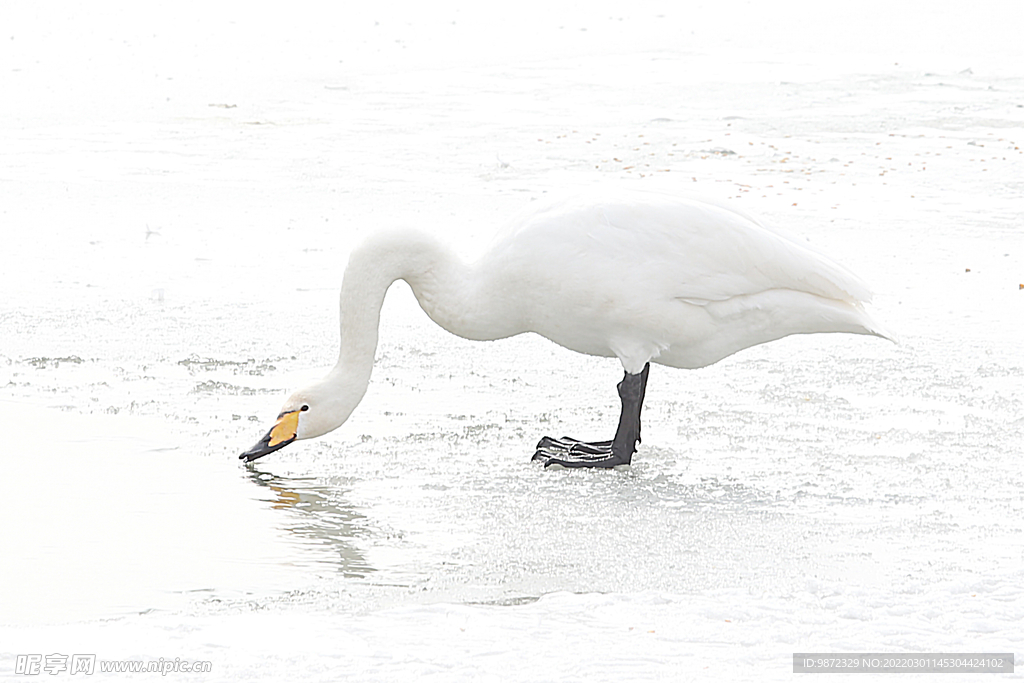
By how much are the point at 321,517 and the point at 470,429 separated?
1.23 m

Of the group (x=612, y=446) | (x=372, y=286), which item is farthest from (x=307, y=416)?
(x=612, y=446)

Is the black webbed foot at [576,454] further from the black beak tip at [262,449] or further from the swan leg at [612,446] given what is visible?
the black beak tip at [262,449]

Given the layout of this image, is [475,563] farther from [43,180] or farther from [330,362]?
[43,180]

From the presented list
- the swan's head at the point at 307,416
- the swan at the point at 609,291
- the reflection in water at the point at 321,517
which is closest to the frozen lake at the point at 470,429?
the reflection in water at the point at 321,517

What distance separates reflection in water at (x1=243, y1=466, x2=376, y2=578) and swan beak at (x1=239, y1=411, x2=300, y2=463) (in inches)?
2.7

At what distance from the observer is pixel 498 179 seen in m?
12.3

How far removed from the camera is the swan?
18.0 ft

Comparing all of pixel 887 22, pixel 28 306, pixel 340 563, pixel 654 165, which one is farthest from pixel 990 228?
pixel 887 22

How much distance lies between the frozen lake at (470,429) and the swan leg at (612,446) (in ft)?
0.26

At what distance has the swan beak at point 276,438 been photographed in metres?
5.36

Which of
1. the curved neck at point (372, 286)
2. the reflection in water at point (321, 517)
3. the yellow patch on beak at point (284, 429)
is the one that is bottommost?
the reflection in water at point (321, 517)

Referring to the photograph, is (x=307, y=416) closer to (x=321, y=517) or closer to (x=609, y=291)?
(x=321, y=517)

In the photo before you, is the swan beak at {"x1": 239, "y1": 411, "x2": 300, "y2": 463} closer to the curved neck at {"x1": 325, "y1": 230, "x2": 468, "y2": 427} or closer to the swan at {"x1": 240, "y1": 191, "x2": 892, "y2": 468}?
the swan at {"x1": 240, "y1": 191, "x2": 892, "y2": 468}

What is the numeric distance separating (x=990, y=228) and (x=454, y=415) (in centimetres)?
562
